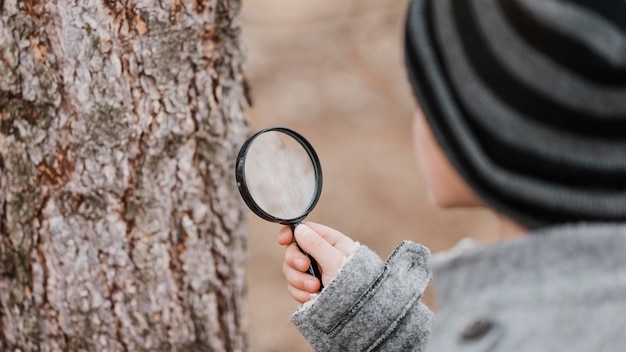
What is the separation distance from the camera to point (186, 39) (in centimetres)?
158

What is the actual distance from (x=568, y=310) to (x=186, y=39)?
3.23ft

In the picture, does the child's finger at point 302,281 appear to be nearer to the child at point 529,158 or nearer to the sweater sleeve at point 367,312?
the sweater sleeve at point 367,312

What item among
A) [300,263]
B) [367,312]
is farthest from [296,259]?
[367,312]

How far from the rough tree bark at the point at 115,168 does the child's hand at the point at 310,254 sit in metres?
0.33

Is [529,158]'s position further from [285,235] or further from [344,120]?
[344,120]

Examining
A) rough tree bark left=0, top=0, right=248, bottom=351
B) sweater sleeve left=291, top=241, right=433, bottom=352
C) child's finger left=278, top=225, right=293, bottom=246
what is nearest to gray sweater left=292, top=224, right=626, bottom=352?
sweater sleeve left=291, top=241, right=433, bottom=352

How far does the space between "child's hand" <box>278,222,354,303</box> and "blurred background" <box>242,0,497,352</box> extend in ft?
8.77

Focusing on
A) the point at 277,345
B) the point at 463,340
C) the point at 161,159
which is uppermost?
the point at 277,345

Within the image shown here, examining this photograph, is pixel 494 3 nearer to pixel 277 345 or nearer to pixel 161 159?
pixel 161 159

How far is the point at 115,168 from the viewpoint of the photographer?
159cm

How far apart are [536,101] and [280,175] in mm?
720

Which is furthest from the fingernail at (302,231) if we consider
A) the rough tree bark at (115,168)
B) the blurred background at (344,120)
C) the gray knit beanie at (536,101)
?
the blurred background at (344,120)

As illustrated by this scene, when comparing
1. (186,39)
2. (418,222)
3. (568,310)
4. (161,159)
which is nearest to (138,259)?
(161,159)

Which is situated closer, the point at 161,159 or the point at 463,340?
the point at 463,340
